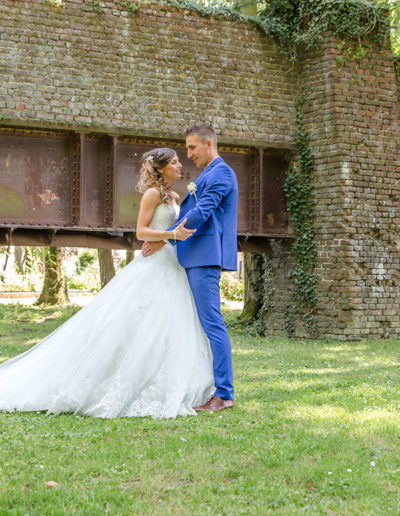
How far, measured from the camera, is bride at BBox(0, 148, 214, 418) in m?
4.91

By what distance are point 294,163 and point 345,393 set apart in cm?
719

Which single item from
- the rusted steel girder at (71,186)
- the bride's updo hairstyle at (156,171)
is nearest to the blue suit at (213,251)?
the bride's updo hairstyle at (156,171)

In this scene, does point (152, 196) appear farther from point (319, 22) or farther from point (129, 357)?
point (319, 22)

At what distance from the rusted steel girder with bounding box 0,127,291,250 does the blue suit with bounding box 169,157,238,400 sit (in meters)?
5.78

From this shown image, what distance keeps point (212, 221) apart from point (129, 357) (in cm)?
129

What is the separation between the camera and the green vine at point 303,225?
1209 cm

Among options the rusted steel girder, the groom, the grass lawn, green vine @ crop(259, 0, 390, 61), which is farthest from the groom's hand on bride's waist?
green vine @ crop(259, 0, 390, 61)

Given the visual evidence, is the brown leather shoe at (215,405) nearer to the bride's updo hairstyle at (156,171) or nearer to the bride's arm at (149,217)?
the bride's arm at (149,217)

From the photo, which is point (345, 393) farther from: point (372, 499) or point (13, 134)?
point (13, 134)

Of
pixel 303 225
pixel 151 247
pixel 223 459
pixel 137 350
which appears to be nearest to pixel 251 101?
pixel 303 225

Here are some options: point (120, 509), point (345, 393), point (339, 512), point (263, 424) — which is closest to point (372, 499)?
point (339, 512)

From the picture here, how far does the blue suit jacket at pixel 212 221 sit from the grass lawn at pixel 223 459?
1278 mm

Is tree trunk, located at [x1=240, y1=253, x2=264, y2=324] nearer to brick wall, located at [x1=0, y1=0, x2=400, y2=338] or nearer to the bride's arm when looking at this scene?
brick wall, located at [x1=0, y1=0, x2=400, y2=338]

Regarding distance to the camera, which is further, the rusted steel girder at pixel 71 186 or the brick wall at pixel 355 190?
the brick wall at pixel 355 190
